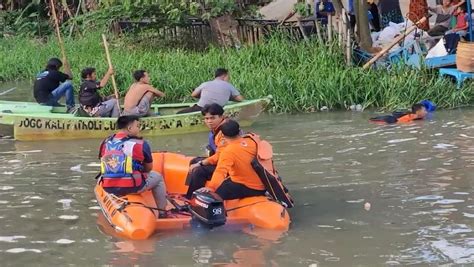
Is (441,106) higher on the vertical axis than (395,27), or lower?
lower

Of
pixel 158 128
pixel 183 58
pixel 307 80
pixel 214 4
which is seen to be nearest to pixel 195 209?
pixel 158 128

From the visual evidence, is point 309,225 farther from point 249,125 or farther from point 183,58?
point 183,58

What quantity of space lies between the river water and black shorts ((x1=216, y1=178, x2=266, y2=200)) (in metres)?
0.40

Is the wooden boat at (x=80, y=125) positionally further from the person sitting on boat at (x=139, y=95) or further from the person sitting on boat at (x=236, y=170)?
the person sitting on boat at (x=236, y=170)

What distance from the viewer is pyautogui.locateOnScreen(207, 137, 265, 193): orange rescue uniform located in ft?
25.0

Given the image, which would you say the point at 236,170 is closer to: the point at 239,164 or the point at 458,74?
the point at 239,164

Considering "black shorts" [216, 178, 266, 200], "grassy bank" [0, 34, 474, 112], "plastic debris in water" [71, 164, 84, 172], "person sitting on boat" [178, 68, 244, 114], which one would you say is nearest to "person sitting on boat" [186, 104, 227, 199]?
"black shorts" [216, 178, 266, 200]

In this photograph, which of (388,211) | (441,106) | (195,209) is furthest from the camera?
(441,106)

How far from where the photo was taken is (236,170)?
302 inches

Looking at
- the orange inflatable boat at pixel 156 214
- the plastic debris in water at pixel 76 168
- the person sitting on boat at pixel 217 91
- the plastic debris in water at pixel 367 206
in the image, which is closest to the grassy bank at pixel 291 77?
the person sitting on boat at pixel 217 91

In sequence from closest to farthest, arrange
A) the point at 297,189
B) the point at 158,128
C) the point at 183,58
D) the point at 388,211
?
1. the point at 388,211
2. the point at 297,189
3. the point at 158,128
4. the point at 183,58

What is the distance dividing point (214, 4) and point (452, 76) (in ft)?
20.9

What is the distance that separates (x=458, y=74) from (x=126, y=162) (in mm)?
8198

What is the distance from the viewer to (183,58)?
1770 centimetres
